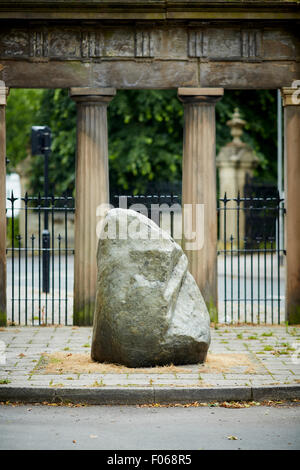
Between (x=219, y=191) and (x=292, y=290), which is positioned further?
(x=219, y=191)

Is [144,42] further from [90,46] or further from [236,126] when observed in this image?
[236,126]

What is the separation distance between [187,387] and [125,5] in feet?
21.2

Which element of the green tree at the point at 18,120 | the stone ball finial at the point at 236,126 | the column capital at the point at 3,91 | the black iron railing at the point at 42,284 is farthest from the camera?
the green tree at the point at 18,120

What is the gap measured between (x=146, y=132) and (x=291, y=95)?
1504cm

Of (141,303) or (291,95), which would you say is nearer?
(141,303)

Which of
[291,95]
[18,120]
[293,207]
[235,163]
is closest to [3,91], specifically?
[291,95]

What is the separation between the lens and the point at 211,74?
1245 centimetres

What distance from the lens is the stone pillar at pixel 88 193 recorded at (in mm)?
12438

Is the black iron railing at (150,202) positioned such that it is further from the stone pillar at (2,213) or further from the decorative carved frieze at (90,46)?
the decorative carved frieze at (90,46)

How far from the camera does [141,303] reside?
28.7 ft

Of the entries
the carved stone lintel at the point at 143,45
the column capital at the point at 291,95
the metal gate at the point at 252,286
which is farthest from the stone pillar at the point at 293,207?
the carved stone lintel at the point at 143,45

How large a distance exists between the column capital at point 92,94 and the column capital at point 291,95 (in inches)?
106

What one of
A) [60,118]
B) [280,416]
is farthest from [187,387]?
[60,118]

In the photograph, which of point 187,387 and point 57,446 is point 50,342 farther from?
point 57,446
